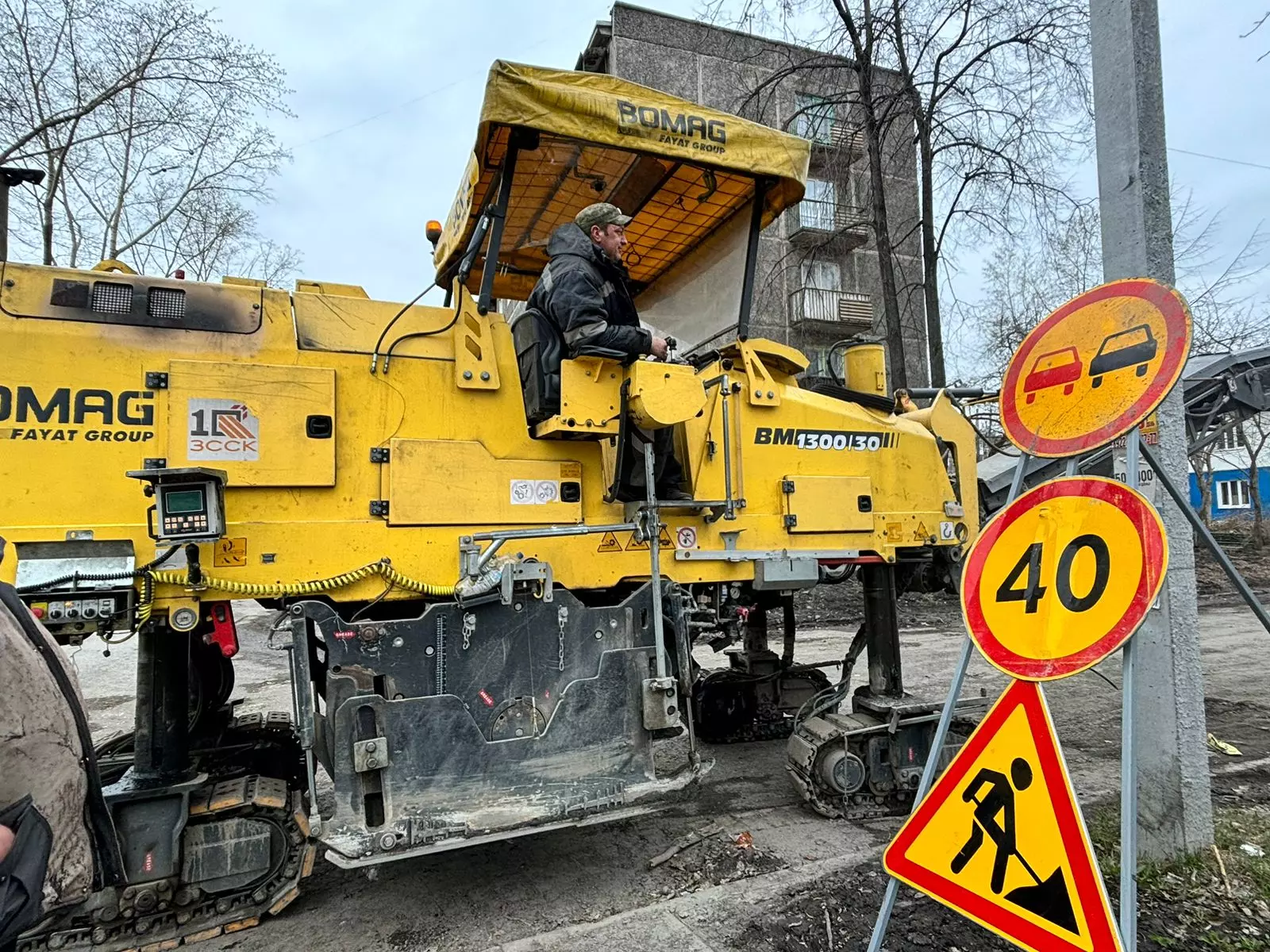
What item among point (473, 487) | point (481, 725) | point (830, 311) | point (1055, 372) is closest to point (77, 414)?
point (473, 487)

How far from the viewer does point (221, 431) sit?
3506 millimetres

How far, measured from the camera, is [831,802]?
4.71 m

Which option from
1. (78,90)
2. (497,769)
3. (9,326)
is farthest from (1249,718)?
(78,90)

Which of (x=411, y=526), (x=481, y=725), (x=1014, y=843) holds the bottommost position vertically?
(x=1014, y=843)

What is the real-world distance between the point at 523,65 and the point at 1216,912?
188 inches

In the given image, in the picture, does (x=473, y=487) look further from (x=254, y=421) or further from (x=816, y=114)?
(x=816, y=114)

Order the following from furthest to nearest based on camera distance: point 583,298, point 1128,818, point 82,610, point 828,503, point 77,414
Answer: point 828,503
point 583,298
point 77,414
point 82,610
point 1128,818

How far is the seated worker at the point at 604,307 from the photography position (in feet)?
12.5

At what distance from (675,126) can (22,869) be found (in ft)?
12.6

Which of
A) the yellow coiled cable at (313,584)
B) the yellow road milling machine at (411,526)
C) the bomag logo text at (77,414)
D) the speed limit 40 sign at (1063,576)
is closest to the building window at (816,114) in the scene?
the yellow road milling machine at (411,526)

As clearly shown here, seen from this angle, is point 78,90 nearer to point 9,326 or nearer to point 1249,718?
point 9,326

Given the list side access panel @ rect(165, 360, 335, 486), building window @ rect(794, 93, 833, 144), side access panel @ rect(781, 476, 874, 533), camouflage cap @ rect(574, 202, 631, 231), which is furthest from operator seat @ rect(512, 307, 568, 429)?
building window @ rect(794, 93, 833, 144)

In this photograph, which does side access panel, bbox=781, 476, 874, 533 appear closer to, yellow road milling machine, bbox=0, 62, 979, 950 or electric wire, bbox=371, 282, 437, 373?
yellow road milling machine, bbox=0, 62, 979, 950

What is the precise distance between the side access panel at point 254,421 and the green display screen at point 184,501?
31 centimetres
